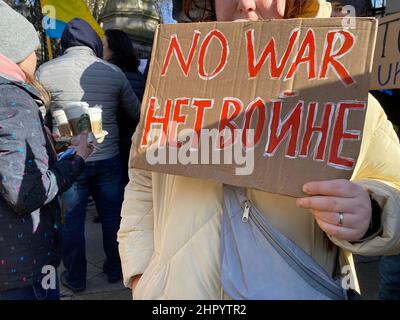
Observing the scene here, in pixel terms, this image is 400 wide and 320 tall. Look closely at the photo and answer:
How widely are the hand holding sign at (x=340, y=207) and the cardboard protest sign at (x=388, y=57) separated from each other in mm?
1726

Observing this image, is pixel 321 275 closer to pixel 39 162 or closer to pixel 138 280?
pixel 138 280

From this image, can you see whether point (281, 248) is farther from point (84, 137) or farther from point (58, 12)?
point (58, 12)

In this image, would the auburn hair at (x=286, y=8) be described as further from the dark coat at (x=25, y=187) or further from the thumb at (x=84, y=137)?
the thumb at (x=84, y=137)

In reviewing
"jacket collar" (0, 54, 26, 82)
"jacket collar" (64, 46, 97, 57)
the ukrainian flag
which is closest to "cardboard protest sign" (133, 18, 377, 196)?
"jacket collar" (0, 54, 26, 82)

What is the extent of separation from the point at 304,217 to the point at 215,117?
1.20 ft

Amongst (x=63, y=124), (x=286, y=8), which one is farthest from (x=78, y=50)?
(x=286, y=8)

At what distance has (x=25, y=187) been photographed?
147cm

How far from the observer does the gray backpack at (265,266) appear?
96cm

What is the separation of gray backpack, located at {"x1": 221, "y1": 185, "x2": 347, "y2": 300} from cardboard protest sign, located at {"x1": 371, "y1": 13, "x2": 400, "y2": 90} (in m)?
1.79

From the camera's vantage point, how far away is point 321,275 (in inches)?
38.3

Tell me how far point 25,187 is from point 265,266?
1.00 meters

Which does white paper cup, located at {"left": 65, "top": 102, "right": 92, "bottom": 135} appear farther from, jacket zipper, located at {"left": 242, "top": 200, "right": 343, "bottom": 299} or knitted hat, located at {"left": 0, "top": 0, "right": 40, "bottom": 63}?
jacket zipper, located at {"left": 242, "top": 200, "right": 343, "bottom": 299}

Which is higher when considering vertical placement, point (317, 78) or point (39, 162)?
point (317, 78)

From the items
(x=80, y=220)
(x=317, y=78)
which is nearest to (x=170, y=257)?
(x=317, y=78)
